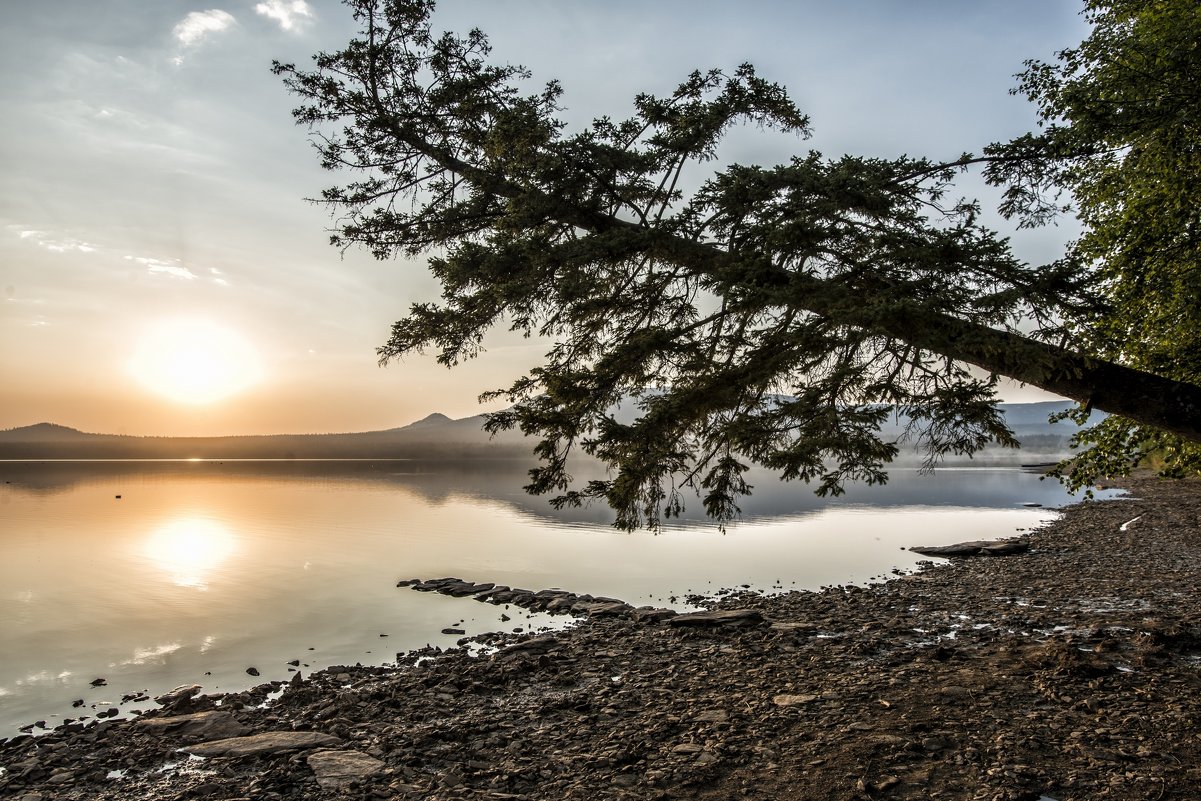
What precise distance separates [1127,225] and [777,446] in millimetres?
6439

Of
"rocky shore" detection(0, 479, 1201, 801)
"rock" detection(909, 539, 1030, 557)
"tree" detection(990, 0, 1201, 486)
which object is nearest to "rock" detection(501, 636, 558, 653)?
"rocky shore" detection(0, 479, 1201, 801)

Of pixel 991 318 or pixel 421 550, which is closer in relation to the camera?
pixel 991 318

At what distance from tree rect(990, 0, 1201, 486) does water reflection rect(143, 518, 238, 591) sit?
22527mm

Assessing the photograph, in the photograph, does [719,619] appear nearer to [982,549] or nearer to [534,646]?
[534,646]

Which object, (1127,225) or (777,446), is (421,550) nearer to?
(777,446)

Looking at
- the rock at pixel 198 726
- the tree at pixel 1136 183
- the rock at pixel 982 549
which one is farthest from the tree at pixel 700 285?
the rock at pixel 982 549

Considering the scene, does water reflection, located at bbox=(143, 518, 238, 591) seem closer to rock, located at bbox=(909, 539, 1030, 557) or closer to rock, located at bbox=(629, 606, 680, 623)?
rock, located at bbox=(629, 606, 680, 623)

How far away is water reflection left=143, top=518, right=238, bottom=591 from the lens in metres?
22.9

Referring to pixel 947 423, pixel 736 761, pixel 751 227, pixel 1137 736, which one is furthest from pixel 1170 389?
Result: pixel 736 761

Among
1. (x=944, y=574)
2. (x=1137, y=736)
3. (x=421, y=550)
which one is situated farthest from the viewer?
(x=421, y=550)

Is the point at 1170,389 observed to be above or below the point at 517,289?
below

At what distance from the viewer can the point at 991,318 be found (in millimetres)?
6270

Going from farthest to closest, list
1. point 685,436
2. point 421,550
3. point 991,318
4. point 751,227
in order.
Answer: point 421,550
point 685,436
point 751,227
point 991,318

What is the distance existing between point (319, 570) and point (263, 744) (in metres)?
16.3
